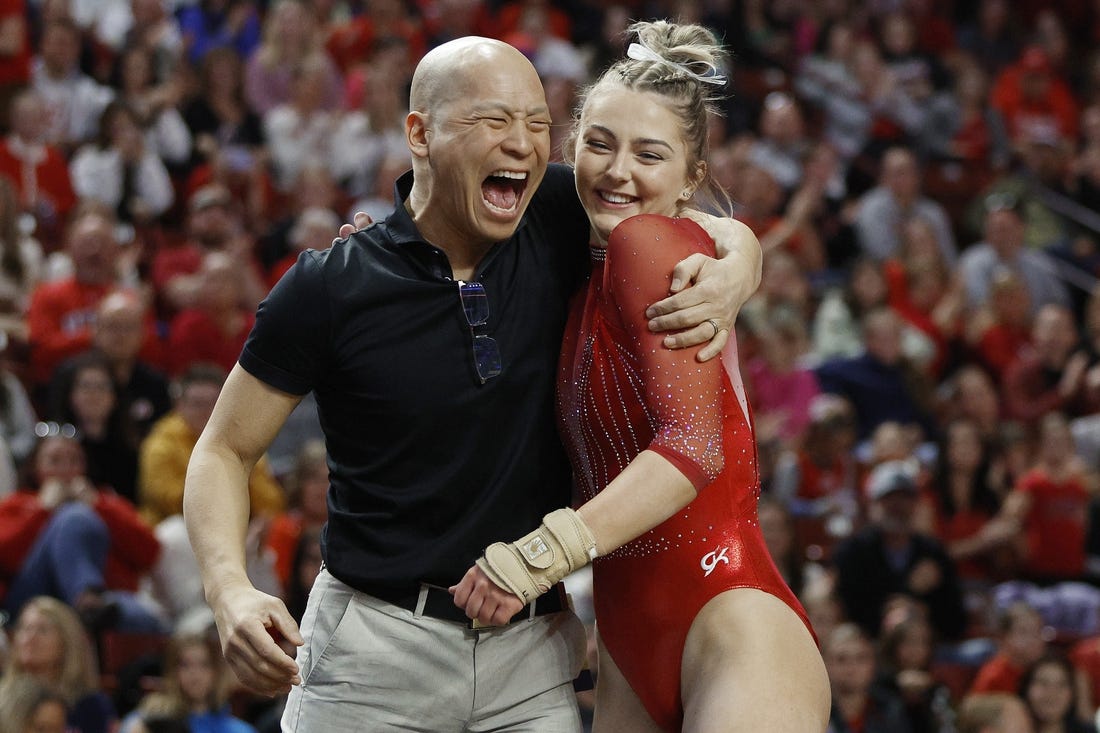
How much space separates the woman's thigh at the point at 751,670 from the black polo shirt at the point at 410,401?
1.40 feet

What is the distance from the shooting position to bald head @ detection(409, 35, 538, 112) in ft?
10.5

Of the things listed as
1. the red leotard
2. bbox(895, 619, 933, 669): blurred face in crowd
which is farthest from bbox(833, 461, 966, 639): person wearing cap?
the red leotard

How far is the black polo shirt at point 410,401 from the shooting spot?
3.18 m

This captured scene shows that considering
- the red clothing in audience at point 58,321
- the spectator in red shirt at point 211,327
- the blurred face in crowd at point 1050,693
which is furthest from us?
the spectator in red shirt at point 211,327

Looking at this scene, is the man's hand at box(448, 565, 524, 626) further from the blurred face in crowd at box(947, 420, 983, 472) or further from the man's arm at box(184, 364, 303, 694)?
the blurred face in crowd at box(947, 420, 983, 472)

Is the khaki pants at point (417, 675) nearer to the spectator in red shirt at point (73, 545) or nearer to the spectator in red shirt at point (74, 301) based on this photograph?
the spectator in red shirt at point (73, 545)

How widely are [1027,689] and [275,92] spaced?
6258mm

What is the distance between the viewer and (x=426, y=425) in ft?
10.4

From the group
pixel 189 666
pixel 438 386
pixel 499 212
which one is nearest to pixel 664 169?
pixel 499 212

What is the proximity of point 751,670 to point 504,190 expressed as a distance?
3.46ft

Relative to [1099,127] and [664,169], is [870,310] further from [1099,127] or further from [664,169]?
[664,169]

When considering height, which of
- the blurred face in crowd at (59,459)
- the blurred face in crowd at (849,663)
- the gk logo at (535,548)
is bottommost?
the blurred face in crowd at (849,663)

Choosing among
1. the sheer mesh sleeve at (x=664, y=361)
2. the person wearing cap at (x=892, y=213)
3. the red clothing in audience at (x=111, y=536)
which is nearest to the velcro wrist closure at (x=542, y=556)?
the sheer mesh sleeve at (x=664, y=361)

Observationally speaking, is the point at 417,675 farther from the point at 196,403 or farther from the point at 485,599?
the point at 196,403
